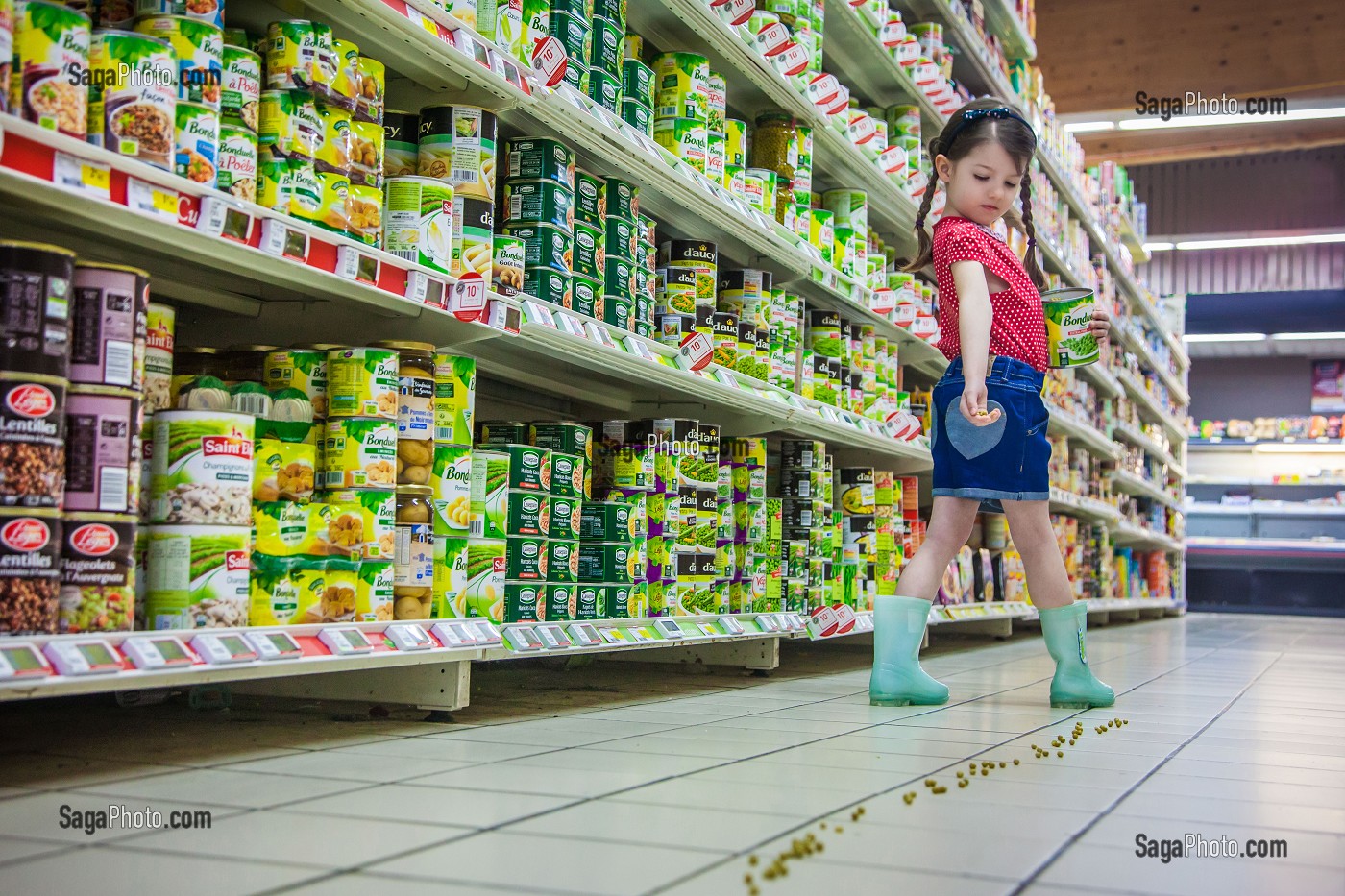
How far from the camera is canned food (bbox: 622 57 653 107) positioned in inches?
127

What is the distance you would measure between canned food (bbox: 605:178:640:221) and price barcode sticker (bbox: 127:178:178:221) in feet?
4.82

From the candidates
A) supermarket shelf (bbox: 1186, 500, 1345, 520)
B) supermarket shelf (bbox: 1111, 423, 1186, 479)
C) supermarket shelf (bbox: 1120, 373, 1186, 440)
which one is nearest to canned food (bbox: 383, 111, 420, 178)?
supermarket shelf (bbox: 1111, 423, 1186, 479)

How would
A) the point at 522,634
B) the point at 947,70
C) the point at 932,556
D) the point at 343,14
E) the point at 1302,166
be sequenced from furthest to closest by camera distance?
the point at 1302,166 < the point at 947,70 < the point at 932,556 < the point at 522,634 < the point at 343,14

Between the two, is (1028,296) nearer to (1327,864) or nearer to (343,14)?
(343,14)

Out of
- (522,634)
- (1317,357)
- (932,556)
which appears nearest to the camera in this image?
(522,634)

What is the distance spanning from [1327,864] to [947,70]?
449cm

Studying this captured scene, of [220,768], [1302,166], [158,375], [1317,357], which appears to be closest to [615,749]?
[220,768]

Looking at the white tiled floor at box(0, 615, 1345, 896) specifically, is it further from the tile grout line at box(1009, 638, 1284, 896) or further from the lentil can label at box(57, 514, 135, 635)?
the lentil can label at box(57, 514, 135, 635)

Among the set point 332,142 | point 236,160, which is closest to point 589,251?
point 332,142

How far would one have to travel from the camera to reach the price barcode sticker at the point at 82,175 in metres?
1.61

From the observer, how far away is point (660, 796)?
1.75 metres

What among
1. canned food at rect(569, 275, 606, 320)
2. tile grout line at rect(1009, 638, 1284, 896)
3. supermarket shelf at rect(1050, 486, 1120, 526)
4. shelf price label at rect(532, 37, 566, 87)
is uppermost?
shelf price label at rect(532, 37, 566, 87)

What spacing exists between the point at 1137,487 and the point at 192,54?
9354 millimetres

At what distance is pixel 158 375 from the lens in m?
1.96
